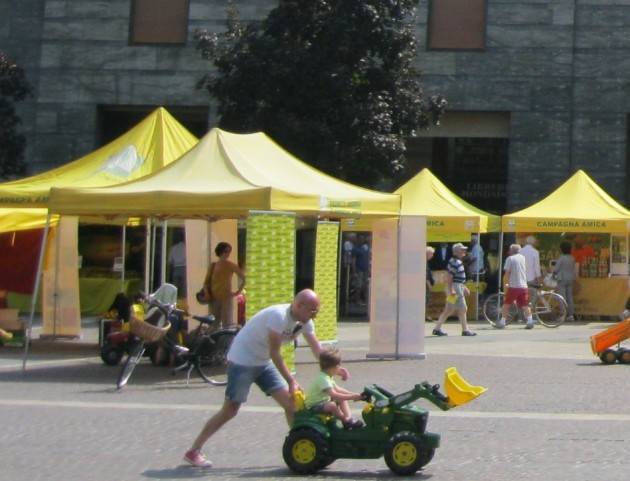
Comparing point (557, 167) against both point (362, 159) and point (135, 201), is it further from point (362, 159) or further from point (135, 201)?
point (135, 201)

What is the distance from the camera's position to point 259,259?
17.1 metres

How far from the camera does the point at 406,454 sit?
35.2 feet

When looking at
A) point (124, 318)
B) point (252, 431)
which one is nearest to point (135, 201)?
point (124, 318)

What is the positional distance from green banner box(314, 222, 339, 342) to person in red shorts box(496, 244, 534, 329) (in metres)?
6.71

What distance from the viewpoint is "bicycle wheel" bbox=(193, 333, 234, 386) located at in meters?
17.1

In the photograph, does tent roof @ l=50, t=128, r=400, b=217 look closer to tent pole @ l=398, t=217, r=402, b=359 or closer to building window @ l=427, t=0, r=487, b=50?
tent pole @ l=398, t=217, r=402, b=359

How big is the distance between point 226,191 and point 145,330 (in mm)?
2037

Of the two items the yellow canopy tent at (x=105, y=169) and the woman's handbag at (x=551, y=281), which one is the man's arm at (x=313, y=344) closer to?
the yellow canopy tent at (x=105, y=169)

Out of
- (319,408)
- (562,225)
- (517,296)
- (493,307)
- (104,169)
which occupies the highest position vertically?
(104,169)

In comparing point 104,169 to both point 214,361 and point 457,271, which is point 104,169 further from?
point 457,271

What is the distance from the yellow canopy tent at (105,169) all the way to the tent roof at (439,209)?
6.54m

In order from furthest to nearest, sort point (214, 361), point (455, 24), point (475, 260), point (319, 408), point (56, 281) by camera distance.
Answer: point (455, 24)
point (475, 260)
point (56, 281)
point (214, 361)
point (319, 408)

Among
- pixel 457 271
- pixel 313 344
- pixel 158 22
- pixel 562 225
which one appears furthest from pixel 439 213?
pixel 313 344

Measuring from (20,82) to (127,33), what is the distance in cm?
329
